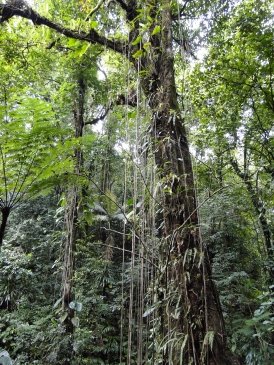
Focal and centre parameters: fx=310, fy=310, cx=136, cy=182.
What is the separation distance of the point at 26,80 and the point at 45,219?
3.14m

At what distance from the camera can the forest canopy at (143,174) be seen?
140cm

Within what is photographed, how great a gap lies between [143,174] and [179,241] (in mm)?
407

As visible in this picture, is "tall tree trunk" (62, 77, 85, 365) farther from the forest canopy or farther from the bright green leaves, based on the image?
the bright green leaves

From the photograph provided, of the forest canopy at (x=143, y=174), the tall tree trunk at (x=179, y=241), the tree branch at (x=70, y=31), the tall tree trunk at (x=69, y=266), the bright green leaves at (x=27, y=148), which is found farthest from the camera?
the tall tree trunk at (x=69, y=266)

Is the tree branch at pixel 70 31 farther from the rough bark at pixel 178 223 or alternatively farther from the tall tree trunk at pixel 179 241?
the tall tree trunk at pixel 179 241

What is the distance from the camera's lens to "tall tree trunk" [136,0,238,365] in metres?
1.21

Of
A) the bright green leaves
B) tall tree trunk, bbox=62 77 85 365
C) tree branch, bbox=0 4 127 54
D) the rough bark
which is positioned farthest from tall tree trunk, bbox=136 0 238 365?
tall tree trunk, bbox=62 77 85 365

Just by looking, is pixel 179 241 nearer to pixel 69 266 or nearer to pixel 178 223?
pixel 178 223

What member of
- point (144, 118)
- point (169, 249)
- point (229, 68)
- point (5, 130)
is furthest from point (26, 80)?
point (169, 249)

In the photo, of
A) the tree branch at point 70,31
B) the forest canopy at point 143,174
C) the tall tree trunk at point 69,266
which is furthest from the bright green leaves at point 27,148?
the tree branch at point 70,31

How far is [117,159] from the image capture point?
7676mm

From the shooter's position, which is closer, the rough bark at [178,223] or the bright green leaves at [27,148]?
the rough bark at [178,223]

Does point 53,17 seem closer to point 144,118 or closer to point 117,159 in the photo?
point 144,118

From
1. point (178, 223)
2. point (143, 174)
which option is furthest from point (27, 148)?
point (178, 223)
